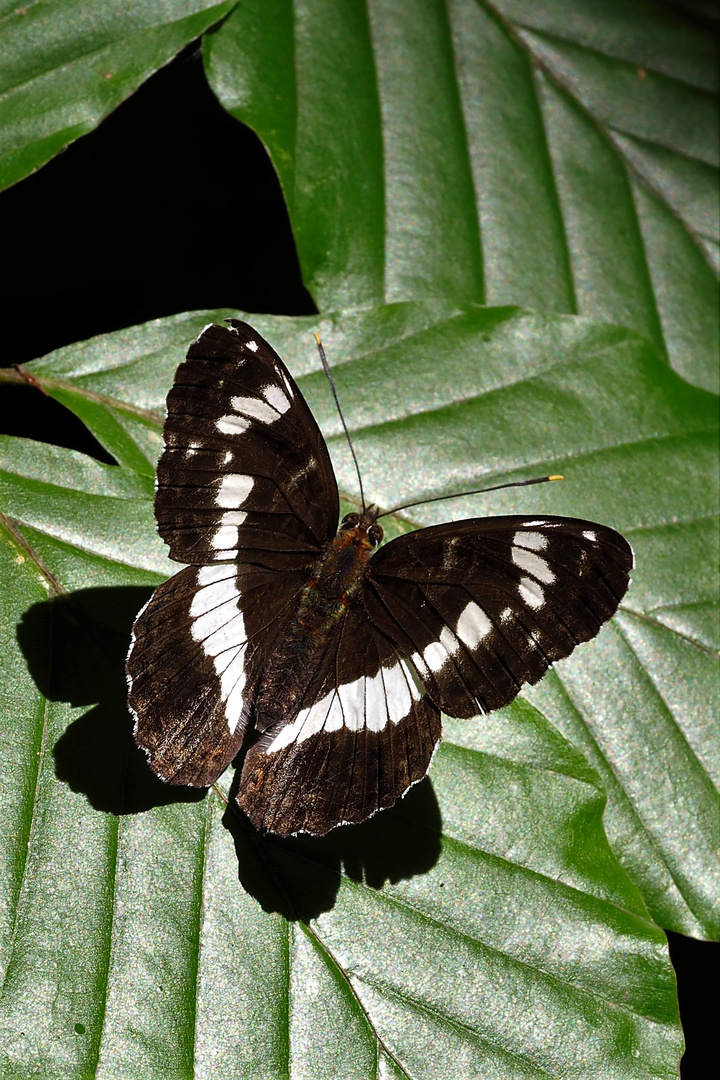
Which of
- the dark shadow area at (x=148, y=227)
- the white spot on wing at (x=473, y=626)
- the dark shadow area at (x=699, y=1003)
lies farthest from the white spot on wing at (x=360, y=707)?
the dark shadow area at (x=699, y=1003)

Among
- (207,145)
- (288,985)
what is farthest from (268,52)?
(288,985)

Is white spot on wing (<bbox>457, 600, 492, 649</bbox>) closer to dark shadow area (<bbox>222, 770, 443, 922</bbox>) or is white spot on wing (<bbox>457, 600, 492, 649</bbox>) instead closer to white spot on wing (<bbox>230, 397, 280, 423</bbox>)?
dark shadow area (<bbox>222, 770, 443, 922</bbox>)

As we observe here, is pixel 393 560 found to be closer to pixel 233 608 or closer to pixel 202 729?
pixel 233 608

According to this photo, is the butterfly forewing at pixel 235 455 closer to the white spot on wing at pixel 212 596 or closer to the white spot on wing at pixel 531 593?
the white spot on wing at pixel 212 596

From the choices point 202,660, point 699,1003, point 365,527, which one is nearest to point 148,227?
point 365,527

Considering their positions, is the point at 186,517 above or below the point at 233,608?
above

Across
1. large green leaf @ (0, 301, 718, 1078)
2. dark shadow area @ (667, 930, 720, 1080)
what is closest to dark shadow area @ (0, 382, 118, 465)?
large green leaf @ (0, 301, 718, 1078)
